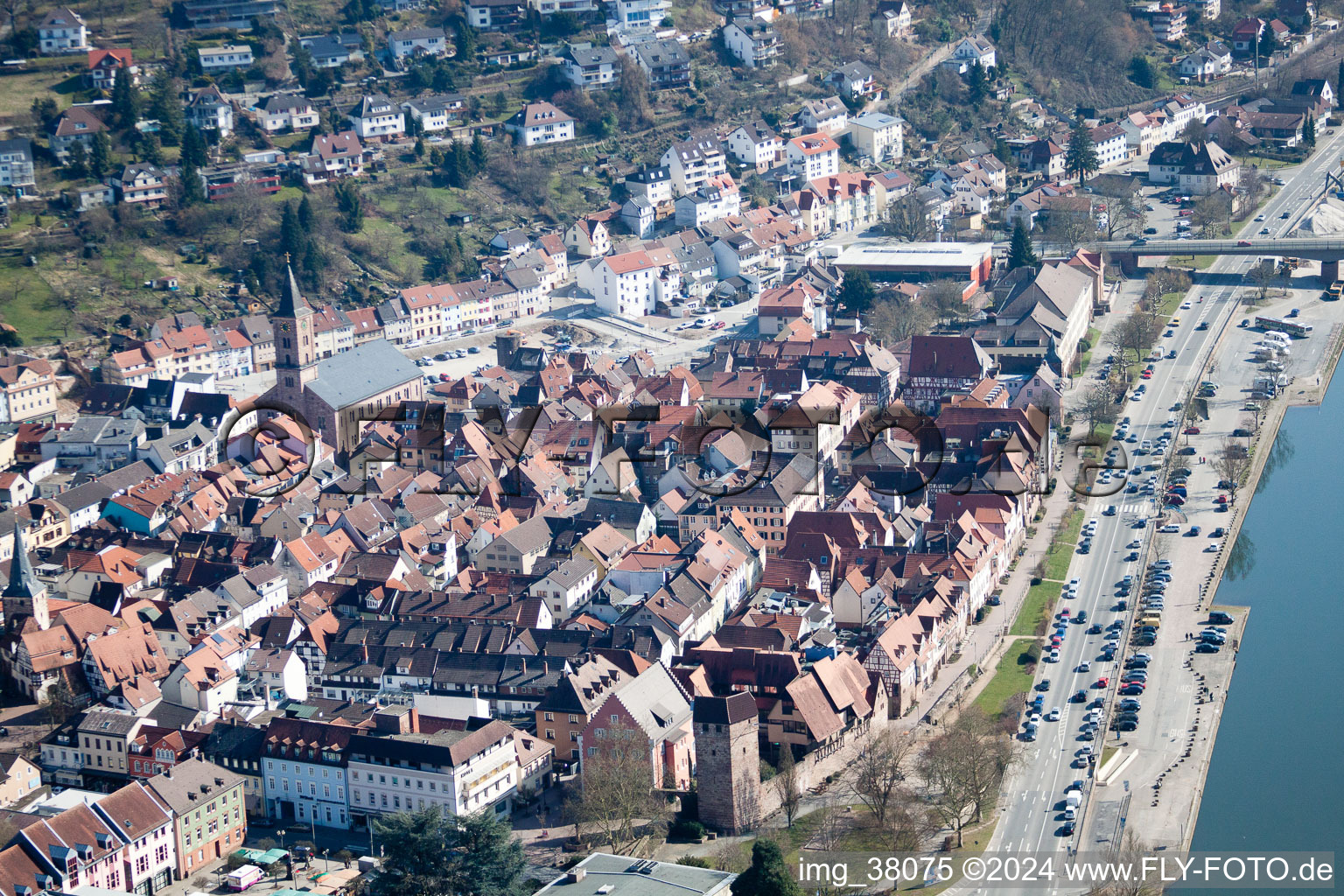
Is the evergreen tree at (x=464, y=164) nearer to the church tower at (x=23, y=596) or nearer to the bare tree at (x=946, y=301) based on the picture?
the bare tree at (x=946, y=301)

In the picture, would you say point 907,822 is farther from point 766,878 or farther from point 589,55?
point 589,55

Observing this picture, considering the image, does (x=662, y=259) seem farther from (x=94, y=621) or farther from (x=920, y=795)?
(x=920, y=795)

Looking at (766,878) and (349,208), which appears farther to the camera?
(349,208)

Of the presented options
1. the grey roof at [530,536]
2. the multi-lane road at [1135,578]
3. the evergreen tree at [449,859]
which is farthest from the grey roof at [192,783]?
the multi-lane road at [1135,578]

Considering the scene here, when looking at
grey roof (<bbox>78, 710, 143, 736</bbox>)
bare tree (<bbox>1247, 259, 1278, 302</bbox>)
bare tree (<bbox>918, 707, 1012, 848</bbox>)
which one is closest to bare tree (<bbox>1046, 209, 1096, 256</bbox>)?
bare tree (<bbox>1247, 259, 1278, 302</bbox>)

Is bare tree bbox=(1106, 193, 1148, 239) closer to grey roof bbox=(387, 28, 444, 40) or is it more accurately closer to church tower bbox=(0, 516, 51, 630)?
grey roof bbox=(387, 28, 444, 40)

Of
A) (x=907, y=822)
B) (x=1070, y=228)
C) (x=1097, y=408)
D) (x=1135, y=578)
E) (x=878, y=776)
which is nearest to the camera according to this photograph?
(x=907, y=822)

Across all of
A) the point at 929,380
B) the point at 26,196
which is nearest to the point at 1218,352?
the point at 929,380

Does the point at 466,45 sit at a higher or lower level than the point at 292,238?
higher

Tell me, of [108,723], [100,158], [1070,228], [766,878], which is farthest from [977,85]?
[766,878]
